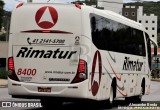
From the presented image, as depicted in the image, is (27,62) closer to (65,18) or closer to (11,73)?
(11,73)

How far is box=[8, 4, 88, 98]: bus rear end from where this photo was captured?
15859 millimetres

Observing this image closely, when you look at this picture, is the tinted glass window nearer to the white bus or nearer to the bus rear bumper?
the white bus

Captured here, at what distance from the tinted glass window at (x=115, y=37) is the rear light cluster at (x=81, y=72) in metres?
1.07

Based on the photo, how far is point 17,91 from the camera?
16.1 meters

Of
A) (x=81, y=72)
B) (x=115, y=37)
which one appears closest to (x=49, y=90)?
(x=81, y=72)

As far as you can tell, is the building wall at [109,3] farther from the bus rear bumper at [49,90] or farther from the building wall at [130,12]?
the bus rear bumper at [49,90]

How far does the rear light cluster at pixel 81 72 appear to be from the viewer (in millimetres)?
15820

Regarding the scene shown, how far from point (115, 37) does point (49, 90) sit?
4210 mm

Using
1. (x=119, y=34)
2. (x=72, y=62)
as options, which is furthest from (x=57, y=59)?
(x=119, y=34)

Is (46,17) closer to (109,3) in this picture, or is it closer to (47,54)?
(47,54)

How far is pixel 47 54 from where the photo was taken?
52.9ft

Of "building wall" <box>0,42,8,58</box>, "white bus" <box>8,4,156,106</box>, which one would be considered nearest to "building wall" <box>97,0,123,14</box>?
"building wall" <box>0,42,8,58</box>

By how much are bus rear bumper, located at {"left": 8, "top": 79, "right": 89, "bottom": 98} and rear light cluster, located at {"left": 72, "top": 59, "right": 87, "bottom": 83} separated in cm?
13

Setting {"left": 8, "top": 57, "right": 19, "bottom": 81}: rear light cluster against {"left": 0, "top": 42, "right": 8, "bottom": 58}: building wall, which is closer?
{"left": 8, "top": 57, "right": 19, "bottom": 81}: rear light cluster
